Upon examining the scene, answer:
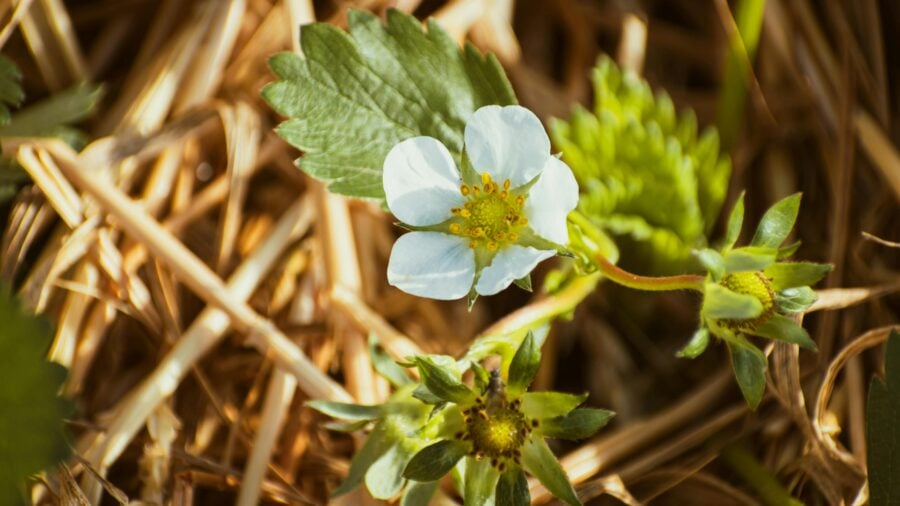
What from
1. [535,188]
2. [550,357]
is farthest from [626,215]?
[535,188]

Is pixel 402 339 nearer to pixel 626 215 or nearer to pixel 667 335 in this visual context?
pixel 626 215

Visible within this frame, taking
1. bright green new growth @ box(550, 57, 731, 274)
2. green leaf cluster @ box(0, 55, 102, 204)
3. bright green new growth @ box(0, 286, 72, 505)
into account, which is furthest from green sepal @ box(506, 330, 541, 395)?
green leaf cluster @ box(0, 55, 102, 204)

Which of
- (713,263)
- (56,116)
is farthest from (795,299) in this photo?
(56,116)

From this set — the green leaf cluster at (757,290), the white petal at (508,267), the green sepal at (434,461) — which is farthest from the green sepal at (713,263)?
the green sepal at (434,461)

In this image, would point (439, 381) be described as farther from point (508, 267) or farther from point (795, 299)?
point (795, 299)

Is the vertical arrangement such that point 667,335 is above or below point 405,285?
below

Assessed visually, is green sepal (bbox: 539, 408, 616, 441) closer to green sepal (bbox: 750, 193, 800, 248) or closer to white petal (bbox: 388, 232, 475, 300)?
white petal (bbox: 388, 232, 475, 300)
